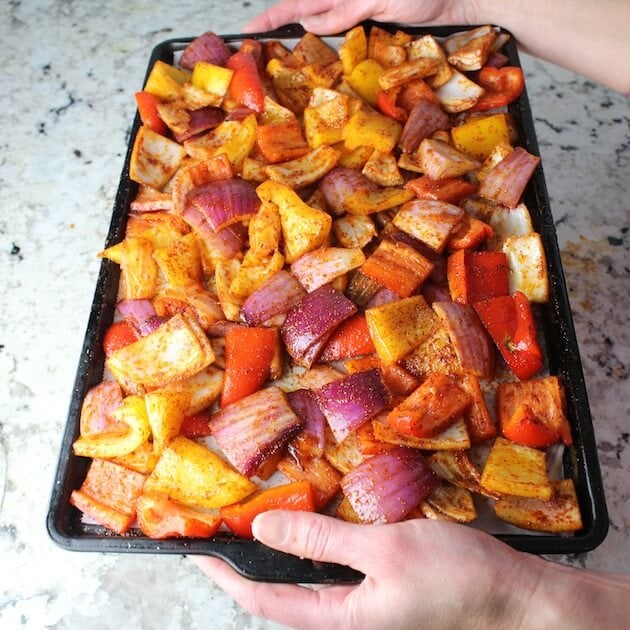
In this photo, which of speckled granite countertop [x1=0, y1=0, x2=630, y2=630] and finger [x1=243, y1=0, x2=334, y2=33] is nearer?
speckled granite countertop [x1=0, y1=0, x2=630, y2=630]

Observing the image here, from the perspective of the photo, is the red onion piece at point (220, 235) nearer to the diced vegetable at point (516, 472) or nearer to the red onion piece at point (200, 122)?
the red onion piece at point (200, 122)

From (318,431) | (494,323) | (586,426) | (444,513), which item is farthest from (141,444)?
(586,426)

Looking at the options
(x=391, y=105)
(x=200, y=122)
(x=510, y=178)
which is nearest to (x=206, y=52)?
(x=200, y=122)

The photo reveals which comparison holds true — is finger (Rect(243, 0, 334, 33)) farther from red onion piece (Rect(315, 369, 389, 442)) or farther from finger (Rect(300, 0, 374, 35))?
red onion piece (Rect(315, 369, 389, 442))

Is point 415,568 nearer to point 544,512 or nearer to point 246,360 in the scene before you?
point 544,512

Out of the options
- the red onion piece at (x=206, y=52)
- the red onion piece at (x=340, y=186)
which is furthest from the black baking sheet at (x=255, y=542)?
the red onion piece at (x=206, y=52)

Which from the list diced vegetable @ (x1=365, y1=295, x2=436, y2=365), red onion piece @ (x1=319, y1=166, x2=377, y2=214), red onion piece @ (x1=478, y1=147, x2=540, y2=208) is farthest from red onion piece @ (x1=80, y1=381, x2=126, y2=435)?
red onion piece @ (x1=478, y1=147, x2=540, y2=208)

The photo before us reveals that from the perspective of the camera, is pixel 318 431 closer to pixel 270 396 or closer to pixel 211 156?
pixel 270 396
